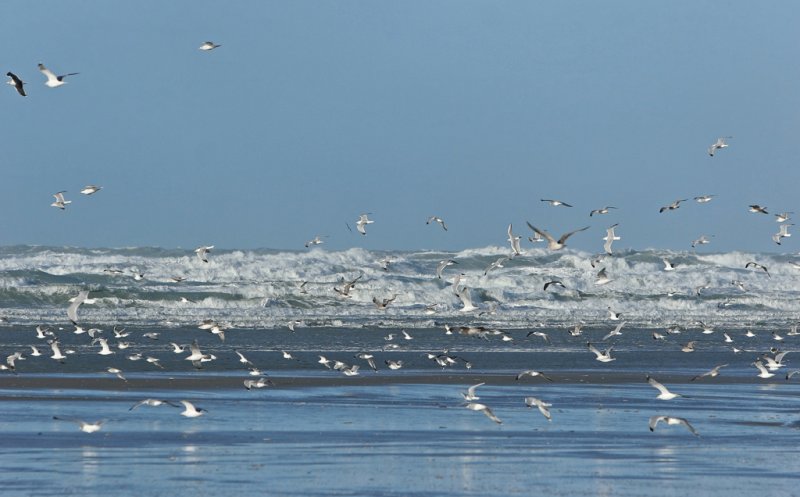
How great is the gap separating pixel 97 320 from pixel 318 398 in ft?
75.2

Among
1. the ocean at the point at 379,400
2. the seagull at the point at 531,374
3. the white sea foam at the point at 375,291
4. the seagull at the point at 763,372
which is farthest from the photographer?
the white sea foam at the point at 375,291

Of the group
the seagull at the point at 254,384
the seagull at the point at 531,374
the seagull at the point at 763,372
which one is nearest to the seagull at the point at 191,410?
the seagull at the point at 254,384

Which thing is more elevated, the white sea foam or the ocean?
the ocean

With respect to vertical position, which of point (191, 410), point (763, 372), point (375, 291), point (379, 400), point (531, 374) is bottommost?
point (375, 291)

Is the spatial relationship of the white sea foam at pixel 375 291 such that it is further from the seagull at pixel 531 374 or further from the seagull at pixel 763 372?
the seagull at pixel 531 374

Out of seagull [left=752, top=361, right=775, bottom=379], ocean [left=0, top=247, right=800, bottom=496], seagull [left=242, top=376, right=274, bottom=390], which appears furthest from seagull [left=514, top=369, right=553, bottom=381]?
seagull [left=242, top=376, right=274, bottom=390]

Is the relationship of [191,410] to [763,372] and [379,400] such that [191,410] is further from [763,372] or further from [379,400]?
[763,372]

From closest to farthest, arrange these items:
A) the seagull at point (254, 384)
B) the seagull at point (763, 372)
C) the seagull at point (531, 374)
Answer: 1. the seagull at point (254, 384)
2. the seagull at point (531, 374)
3. the seagull at point (763, 372)

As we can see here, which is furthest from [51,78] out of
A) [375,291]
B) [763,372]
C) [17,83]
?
[375,291]

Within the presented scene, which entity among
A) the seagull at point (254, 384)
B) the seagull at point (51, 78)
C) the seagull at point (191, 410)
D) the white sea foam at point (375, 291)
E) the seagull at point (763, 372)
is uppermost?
the seagull at point (51, 78)

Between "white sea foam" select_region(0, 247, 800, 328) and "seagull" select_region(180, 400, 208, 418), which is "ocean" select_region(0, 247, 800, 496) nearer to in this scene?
"seagull" select_region(180, 400, 208, 418)

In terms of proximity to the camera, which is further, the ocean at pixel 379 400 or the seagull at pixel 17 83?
the seagull at pixel 17 83

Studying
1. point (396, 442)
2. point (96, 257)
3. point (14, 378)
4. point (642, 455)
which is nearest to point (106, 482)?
point (396, 442)

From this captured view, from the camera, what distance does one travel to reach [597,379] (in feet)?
90.3
